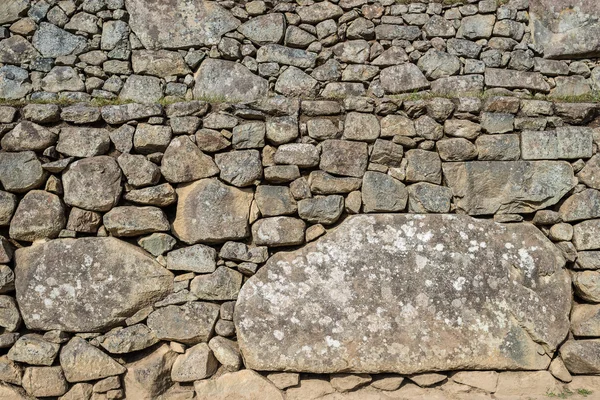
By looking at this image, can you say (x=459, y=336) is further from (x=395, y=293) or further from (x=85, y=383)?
(x=85, y=383)

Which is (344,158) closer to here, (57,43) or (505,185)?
(505,185)

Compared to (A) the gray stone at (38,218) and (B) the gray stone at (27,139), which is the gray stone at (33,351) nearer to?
(A) the gray stone at (38,218)

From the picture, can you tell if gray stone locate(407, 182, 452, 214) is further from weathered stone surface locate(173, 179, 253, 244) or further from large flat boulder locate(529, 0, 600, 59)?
large flat boulder locate(529, 0, 600, 59)

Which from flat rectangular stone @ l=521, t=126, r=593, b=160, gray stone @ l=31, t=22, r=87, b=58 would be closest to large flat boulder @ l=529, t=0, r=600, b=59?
flat rectangular stone @ l=521, t=126, r=593, b=160

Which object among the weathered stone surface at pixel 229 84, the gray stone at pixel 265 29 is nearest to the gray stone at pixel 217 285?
the weathered stone surface at pixel 229 84

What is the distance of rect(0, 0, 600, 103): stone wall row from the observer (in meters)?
5.13

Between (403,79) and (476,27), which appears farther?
(476,27)

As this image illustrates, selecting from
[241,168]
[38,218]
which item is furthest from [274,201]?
[38,218]

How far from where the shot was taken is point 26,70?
17.1 ft

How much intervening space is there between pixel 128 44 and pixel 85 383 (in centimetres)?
334

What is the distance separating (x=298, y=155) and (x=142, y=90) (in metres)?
1.86

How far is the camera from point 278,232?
444 centimetres

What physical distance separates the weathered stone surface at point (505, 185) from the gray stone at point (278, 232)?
58.1 inches

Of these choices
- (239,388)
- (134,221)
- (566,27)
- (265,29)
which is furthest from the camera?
(566,27)
